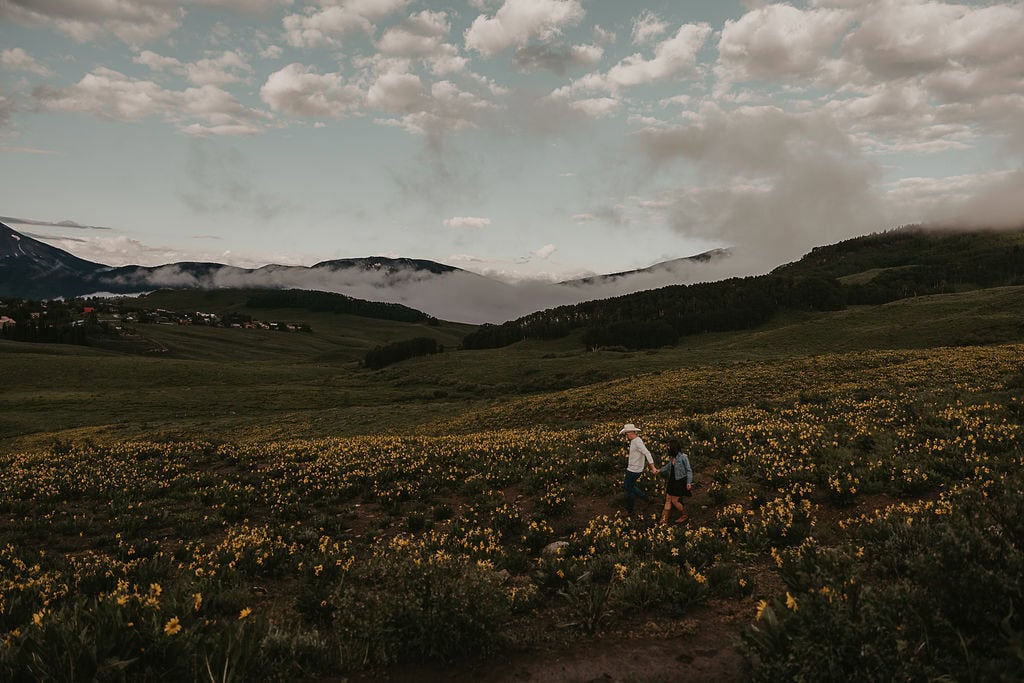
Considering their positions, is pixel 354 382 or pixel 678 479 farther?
pixel 354 382

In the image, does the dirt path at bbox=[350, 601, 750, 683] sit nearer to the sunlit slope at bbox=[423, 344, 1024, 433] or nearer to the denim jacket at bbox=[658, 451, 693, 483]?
the denim jacket at bbox=[658, 451, 693, 483]

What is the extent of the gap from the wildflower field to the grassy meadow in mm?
43

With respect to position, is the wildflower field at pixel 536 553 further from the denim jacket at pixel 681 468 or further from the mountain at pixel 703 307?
the mountain at pixel 703 307

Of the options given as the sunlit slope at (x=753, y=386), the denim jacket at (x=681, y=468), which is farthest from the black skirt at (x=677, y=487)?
the sunlit slope at (x=753, y=386)

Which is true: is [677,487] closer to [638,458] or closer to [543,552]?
[638,458]

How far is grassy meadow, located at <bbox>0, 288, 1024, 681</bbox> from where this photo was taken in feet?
16.6

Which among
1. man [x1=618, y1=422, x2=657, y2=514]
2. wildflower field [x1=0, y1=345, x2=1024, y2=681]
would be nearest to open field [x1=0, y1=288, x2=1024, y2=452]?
wildflower field [x1=0, y1=345, x2=1024, y2=681]

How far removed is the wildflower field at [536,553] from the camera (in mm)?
5020

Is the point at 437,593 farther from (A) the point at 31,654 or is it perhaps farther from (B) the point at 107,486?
(B) the point at 107,486

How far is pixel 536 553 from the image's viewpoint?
34.0 feet

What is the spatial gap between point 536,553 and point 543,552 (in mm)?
854

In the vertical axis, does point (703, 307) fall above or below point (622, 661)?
above

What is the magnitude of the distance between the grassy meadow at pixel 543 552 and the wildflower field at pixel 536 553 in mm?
43

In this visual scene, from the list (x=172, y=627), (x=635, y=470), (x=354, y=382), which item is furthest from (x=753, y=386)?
(x=354, y=382)
